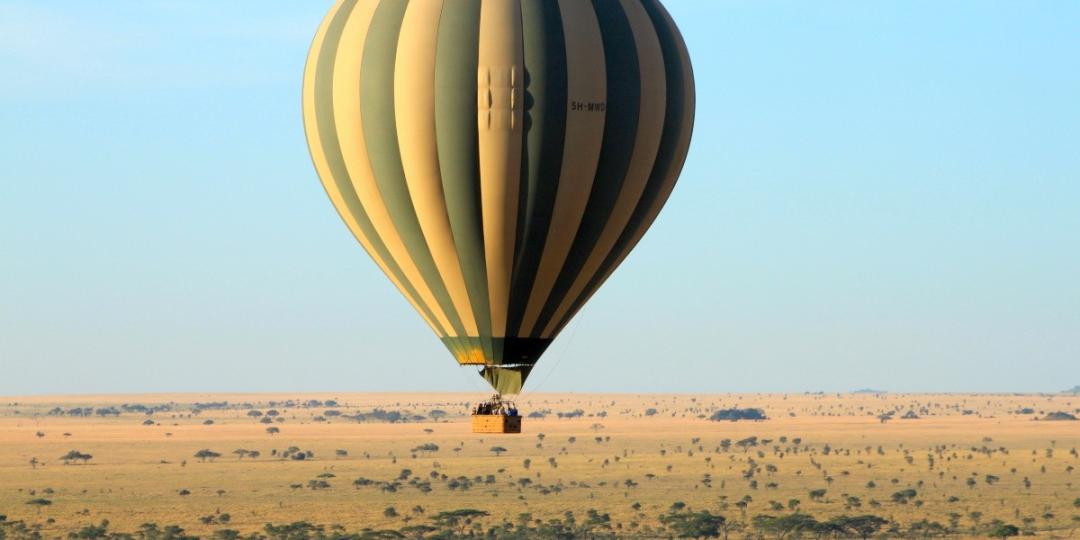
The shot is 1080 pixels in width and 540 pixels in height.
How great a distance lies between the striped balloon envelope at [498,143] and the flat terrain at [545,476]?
130ft

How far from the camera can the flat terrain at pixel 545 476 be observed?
89.7 m

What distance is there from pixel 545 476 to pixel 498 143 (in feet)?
236

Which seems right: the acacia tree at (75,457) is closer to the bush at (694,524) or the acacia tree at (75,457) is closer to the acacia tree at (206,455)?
the acacia tree at (206,455)

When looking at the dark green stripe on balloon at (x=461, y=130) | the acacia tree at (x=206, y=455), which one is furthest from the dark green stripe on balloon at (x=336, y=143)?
the acacia tree at (x=206, y=455)

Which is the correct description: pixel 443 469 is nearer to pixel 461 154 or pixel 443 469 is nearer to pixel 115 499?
pixel 115 499

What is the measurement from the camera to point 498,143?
40938 millimetres

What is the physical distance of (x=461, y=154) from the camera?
4116cm

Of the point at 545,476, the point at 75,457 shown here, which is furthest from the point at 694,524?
the point at 75,457

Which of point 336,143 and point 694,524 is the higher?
point 336,143

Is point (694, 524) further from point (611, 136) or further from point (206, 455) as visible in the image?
point (206, 455)

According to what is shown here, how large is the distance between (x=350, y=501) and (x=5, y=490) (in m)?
19.8

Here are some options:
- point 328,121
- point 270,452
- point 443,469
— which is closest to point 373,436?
point 270,452

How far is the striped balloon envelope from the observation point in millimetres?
40906

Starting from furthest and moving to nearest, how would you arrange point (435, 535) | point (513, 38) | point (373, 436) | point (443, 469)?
point (373, 436), point (443, 469), point (435, 535), point (513, 38)
